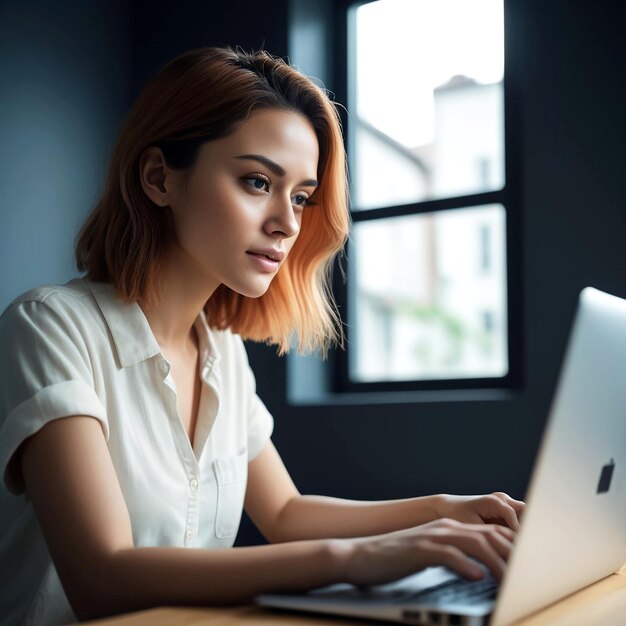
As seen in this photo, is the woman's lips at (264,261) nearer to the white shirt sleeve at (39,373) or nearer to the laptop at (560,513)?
the white shirt sleeve at (39,373)

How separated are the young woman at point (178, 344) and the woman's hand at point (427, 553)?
0.25 m

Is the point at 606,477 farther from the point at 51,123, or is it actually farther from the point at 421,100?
the point at 51,123

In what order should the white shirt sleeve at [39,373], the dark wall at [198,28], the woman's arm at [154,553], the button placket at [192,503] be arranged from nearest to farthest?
the woman's arm at [154,553] < the white shirt sleeve at [39,373] < the button placket at [192,503] < the dark wall at [198,28]

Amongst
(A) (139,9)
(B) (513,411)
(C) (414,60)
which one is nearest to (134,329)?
(B) (513,411)

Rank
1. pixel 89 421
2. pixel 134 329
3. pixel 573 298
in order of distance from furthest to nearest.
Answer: pixel 573 298 < pixel 134 329 < pixel 89 421

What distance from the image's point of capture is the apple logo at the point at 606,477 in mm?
774

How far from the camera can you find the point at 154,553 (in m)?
0.84

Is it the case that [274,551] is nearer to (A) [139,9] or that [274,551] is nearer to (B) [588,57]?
(B) [588,57]

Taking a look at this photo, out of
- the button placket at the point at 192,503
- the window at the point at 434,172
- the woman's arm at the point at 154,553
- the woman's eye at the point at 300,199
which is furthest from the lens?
the window at the point at 434,172

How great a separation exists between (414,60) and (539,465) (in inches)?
92.3

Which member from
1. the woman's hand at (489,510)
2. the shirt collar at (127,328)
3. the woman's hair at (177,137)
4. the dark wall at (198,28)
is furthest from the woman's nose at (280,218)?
the dark wall at (198,28)

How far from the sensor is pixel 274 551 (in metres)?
0.79

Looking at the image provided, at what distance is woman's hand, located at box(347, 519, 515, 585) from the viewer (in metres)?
0.71

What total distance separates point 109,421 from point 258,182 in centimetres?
45
